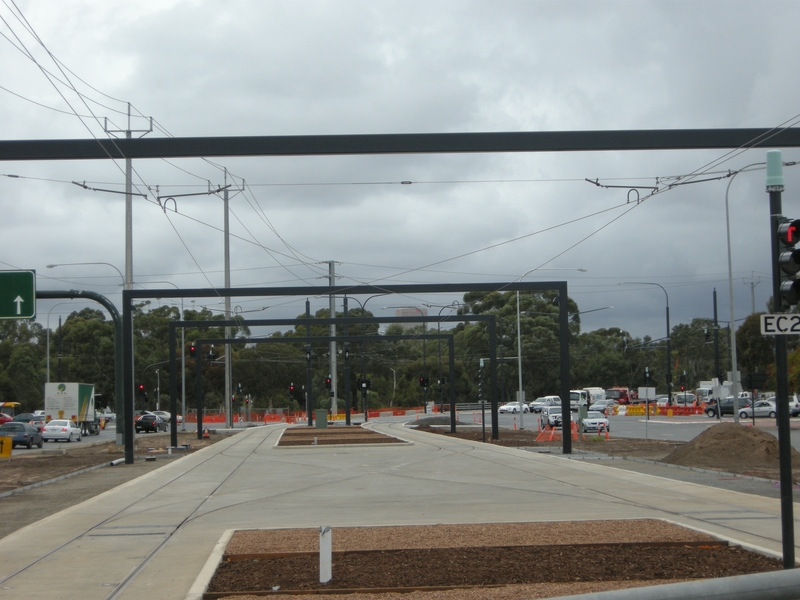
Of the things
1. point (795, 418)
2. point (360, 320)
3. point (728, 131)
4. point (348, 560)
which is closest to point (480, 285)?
point (360, 320)

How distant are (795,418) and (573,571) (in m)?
71.6

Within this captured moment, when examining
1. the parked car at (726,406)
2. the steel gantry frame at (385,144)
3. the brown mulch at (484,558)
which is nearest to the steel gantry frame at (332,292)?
the steel gantry frame at (385,144)

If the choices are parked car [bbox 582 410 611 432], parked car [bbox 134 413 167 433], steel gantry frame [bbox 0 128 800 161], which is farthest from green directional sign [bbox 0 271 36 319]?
parked car [bbox 134 413 167 433]

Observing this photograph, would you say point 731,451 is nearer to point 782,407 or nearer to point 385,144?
point 385,144

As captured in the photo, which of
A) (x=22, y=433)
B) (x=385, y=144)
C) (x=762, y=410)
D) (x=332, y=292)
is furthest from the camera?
(x=762, y=410)

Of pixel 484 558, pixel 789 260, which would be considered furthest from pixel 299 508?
pixel 789 260

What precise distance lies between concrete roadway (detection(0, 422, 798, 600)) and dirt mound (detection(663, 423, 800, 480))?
2857 mm

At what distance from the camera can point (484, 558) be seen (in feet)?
31.4

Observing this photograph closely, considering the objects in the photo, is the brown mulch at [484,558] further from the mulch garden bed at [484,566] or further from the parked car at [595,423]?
the parked car at [595,423]

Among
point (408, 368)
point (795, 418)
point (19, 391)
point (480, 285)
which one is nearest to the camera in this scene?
point (480, 285)

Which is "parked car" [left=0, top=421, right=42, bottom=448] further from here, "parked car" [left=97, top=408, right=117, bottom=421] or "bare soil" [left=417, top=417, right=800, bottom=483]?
"parked car" [left=97, top=408, right=117, bottom=421]

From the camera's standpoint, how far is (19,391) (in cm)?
10288

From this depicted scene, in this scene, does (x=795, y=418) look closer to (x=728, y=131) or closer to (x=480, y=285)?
(x=480, y=285)

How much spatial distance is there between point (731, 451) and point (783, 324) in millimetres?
17920
